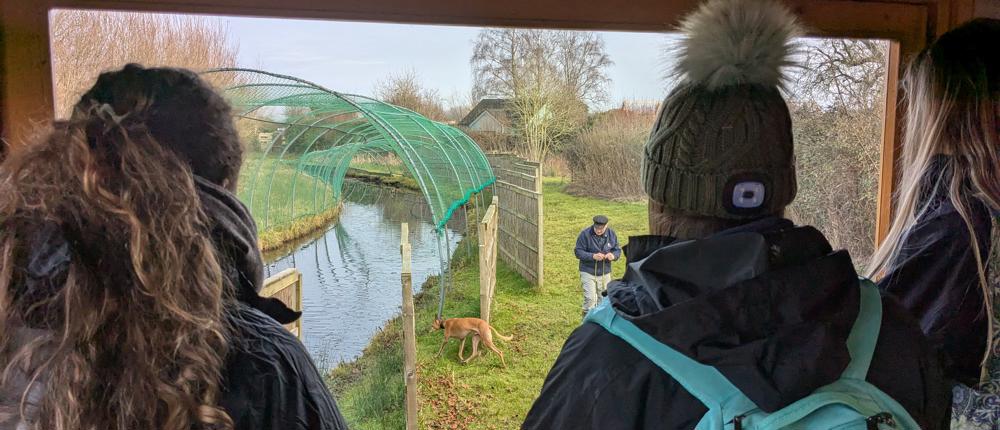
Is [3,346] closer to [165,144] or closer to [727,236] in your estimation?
[165,144]

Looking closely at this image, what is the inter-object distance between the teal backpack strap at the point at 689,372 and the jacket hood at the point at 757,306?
1 centimetres

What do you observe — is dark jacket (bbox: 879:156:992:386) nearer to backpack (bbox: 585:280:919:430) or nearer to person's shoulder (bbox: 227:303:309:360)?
backpack (bbox: 585:280:919:430)

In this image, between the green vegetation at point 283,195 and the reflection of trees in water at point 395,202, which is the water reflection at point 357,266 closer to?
the reflection of trees in water at point 395,202

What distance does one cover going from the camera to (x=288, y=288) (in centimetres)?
245

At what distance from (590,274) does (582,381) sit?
12.4 feet

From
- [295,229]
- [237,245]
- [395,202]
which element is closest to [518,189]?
[295,229]

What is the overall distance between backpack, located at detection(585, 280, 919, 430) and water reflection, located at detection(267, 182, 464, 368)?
3.60m

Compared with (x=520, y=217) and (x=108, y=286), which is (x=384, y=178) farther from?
(x=108, y=286)

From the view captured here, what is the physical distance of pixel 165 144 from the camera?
27.4 inches

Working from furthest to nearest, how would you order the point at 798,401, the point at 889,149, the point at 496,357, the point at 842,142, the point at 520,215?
→ the point at 520,215 → the point at 496,357 → the point at 842,142 → the point at 889,149 → the point at 798,401

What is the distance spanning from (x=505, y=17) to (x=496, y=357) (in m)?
3.63

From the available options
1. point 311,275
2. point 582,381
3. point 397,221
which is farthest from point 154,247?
point 397,221

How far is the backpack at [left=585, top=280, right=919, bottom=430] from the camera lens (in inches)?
22.4

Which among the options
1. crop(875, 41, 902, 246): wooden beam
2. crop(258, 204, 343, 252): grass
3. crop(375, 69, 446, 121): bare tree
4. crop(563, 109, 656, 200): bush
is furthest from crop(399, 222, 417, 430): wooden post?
crop(258, 204, 343, 252): grass
